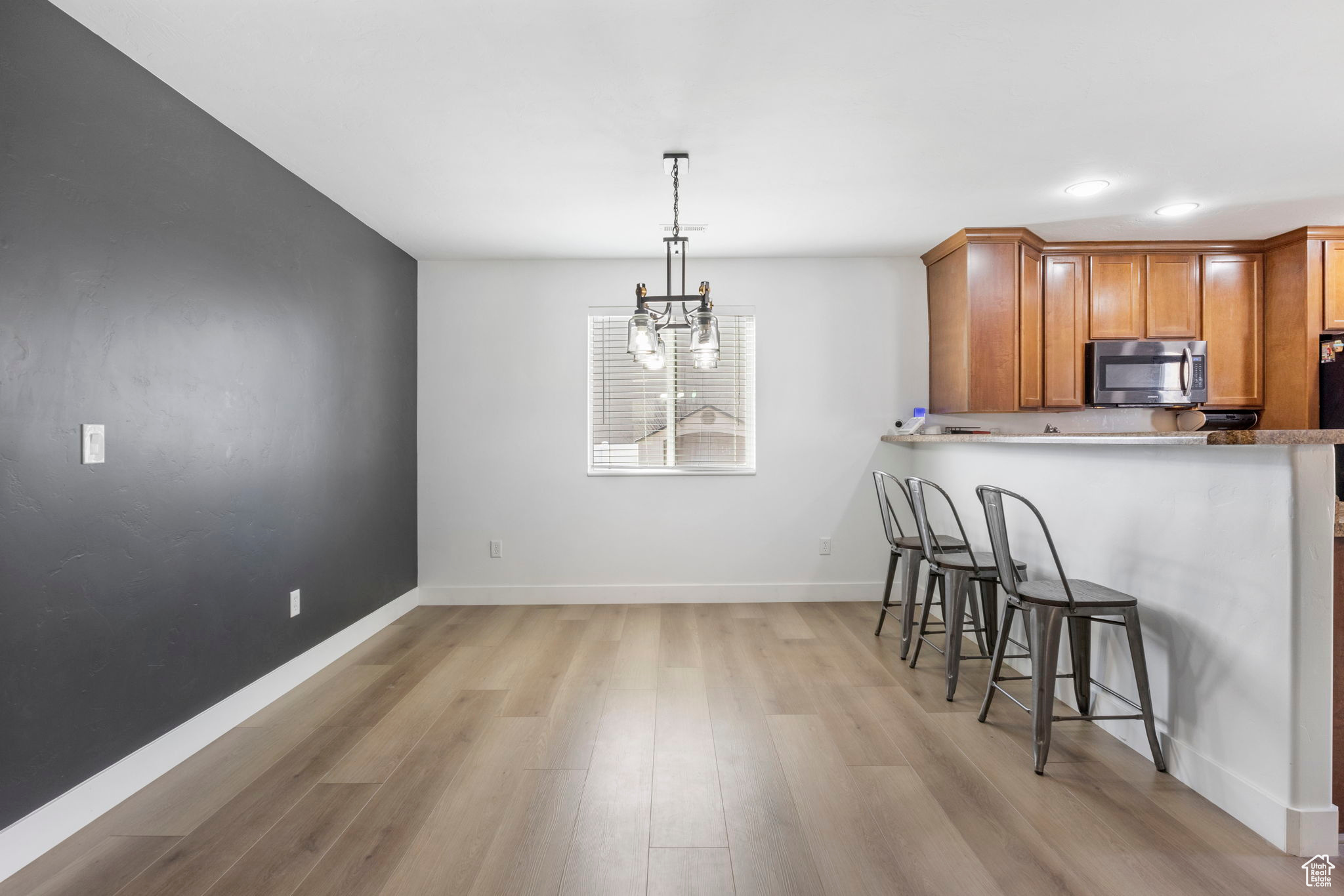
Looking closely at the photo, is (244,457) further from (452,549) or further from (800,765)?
(800,765)

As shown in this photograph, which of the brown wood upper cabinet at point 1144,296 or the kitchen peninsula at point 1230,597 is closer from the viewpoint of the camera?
the kitchen peninsula at point 1230,597

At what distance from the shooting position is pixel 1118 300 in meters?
4.25

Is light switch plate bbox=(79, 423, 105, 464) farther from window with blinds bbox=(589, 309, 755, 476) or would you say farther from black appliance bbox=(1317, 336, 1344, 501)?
black appliance bbox=(1317, 336, 1344, 501)

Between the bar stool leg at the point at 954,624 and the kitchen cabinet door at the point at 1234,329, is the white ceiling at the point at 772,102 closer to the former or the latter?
the kitchen cabinet door at the point at 1234,329

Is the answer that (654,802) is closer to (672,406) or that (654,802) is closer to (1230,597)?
(1230,597)

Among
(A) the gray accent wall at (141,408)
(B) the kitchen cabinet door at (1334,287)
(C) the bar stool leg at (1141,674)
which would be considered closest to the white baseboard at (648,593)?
(A) the gray accent wall at (141,408)

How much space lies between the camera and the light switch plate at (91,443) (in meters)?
1.97

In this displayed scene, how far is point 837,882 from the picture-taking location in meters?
1.68

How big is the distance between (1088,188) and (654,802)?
3441mm

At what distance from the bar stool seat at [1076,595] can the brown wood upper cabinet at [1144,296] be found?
2.56m

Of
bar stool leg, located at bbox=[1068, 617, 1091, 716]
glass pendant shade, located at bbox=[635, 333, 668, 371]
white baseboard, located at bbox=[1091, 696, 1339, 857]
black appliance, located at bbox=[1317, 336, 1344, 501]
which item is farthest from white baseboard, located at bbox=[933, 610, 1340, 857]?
black appliance, located at bbox=[1317, 336, 1344, 501]

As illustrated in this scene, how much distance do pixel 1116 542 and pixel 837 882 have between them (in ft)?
5.50

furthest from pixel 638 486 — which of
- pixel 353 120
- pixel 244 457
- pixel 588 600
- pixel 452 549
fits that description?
pixel 353 120

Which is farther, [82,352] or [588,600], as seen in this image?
[588,600]
